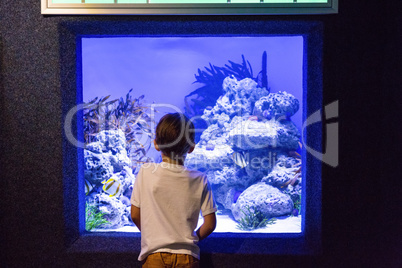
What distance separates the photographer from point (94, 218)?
3.59 m

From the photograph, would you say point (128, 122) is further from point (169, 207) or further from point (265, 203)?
point (169, 207)

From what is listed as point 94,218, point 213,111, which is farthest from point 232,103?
point 94,218

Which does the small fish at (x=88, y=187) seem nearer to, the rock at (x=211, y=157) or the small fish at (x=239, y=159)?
the rock at (x=211, y=157)

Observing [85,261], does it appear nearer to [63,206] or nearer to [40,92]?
[63,206]

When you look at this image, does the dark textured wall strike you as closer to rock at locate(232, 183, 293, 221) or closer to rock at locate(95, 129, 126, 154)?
rock at locate(232, 183, 293, 221)

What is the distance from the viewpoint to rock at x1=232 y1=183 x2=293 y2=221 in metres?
3.82

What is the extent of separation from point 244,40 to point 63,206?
9.82ft

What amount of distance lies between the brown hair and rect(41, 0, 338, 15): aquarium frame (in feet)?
3.74

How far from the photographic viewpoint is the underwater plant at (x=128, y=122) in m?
4.14

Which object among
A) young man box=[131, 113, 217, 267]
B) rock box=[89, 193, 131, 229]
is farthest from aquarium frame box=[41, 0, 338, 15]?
rock box=[89, 193, 131, 229]

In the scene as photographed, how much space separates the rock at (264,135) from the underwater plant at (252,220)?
2.93 feet

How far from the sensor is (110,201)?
142 inches

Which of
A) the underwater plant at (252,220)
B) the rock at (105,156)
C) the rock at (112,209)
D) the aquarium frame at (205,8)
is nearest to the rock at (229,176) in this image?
the underwater plant at (252,220)

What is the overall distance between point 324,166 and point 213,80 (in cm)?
209
